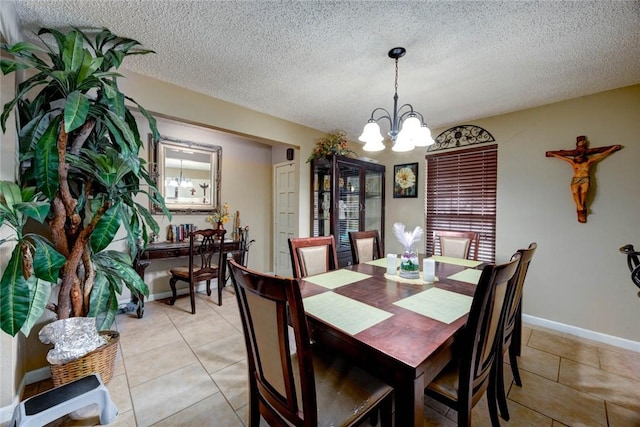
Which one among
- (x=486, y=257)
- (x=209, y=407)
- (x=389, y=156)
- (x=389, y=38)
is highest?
(x=389, y=38)

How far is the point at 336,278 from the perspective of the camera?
185 cm

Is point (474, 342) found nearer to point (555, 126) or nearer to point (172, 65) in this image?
point (172, 65)

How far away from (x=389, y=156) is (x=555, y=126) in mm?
1975

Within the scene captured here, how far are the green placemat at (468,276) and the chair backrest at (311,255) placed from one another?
98 centimetres

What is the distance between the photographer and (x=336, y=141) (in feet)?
11.1

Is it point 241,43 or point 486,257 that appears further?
point 486,257

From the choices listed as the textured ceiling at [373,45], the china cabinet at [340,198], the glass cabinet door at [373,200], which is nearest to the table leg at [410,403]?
the textured ceiling at [373,45]

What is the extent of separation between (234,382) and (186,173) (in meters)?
2.75

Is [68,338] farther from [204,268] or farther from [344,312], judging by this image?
[344,312]

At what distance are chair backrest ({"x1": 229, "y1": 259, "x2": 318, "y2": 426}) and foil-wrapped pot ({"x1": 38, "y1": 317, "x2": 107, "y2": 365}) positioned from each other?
127 cm

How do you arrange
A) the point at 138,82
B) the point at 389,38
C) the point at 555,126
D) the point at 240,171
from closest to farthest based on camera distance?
the point at 389,38 < the point at 138,82 < the point at 555,126 < the point at 240,171

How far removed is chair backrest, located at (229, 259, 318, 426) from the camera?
0.83m

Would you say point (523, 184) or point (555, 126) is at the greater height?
point (555, 126)

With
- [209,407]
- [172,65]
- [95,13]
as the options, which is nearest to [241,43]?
[172,65]
